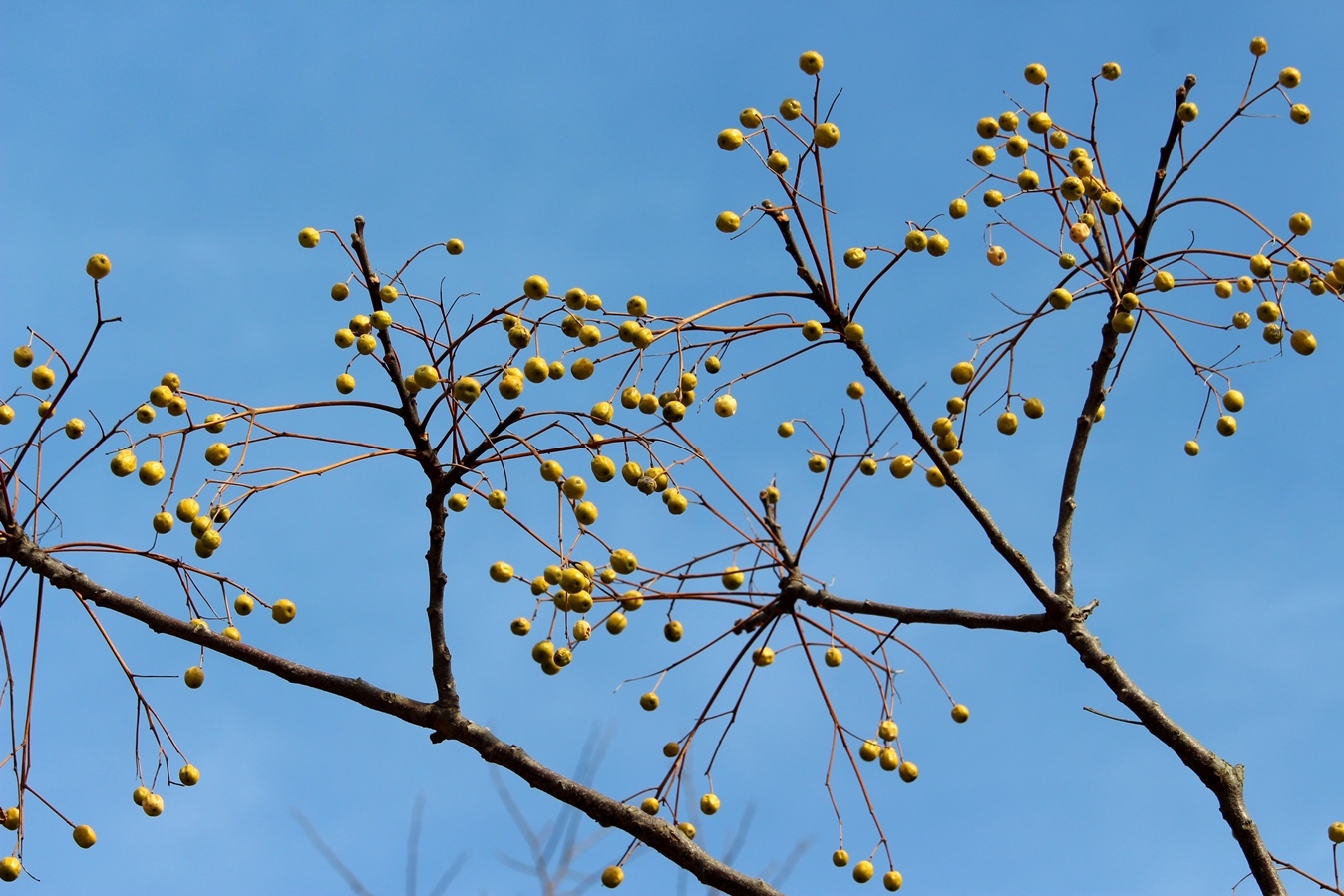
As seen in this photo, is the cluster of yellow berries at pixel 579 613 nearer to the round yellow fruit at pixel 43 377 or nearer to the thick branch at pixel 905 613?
the thick branch at pixel 905 613

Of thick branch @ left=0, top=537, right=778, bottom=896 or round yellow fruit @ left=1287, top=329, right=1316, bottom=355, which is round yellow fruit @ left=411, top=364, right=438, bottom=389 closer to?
thick branch @ left=0, top=537, right=778, bottom=896

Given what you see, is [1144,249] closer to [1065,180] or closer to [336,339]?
[1065,180]

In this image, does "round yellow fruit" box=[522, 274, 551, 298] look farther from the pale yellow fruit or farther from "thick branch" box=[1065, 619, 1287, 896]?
"thick branch" box=[1065, 619, 1287, 896]

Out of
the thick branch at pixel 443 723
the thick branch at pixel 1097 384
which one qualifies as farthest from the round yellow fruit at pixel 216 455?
the thick branch at pixel 1097 384

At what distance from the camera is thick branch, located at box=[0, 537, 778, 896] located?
4086 mm

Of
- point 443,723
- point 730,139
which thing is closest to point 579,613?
point 443,723

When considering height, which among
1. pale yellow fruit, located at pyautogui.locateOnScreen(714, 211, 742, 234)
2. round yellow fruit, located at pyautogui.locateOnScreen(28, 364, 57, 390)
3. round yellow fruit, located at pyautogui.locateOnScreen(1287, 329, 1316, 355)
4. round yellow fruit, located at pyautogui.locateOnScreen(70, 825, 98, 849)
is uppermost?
round yellow fruit, located at pyautogui.locateOnScreen(1287, 329, 1316, 355)

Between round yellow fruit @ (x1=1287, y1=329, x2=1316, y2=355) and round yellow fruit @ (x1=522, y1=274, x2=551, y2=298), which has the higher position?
round yellow fruit @ (x1=1287, y1=329, x2=1316, y2=355)

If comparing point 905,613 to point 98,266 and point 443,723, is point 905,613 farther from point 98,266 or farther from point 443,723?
point 98,266

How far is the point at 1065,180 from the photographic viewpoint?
4.40m

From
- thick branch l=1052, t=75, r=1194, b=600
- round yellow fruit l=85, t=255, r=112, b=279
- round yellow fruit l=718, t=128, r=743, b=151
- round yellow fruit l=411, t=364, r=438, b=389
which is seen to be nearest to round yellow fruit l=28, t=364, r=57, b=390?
round yellow fruit l=85, t=255, r=112, b=279

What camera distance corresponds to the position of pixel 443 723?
4195 mm

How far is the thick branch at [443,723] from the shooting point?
161 inches

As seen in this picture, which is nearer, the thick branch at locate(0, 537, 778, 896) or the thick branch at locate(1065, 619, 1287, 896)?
the thick branch at locate(0, 537, 778, 896)
